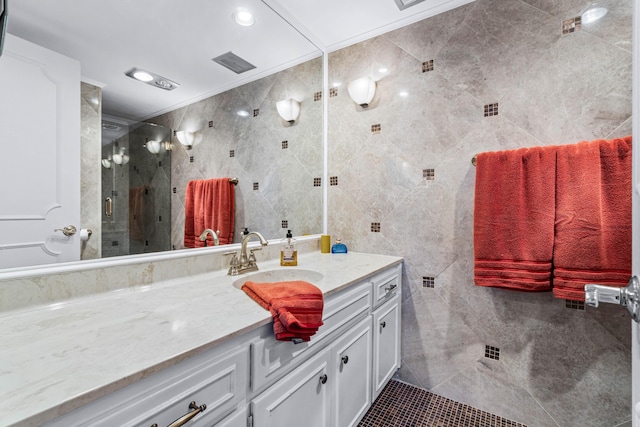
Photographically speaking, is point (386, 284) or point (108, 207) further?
point (386, 284)

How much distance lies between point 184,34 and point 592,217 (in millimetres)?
1981

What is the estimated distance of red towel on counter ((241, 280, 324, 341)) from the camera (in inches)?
33.4

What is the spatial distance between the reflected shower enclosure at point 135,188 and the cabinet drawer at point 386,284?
1023 millimetres

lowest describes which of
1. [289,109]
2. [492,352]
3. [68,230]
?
[492,352]

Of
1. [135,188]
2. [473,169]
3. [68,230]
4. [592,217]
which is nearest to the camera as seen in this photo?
[68,230]

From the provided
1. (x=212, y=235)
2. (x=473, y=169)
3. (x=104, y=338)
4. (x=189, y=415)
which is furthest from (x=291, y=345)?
(x=473, y=169)

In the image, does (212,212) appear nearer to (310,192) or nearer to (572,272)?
(310,192)

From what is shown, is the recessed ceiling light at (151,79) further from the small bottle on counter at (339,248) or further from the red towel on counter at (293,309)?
the small bottle on counter at (339,248)

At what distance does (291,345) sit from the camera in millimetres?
947

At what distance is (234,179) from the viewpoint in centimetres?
158

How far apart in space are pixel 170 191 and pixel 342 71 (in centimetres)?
151

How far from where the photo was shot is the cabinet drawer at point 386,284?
152 cm

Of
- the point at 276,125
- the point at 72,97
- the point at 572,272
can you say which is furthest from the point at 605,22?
the point at 72,97

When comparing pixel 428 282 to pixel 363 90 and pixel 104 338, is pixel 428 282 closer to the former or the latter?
pixel 363 90
